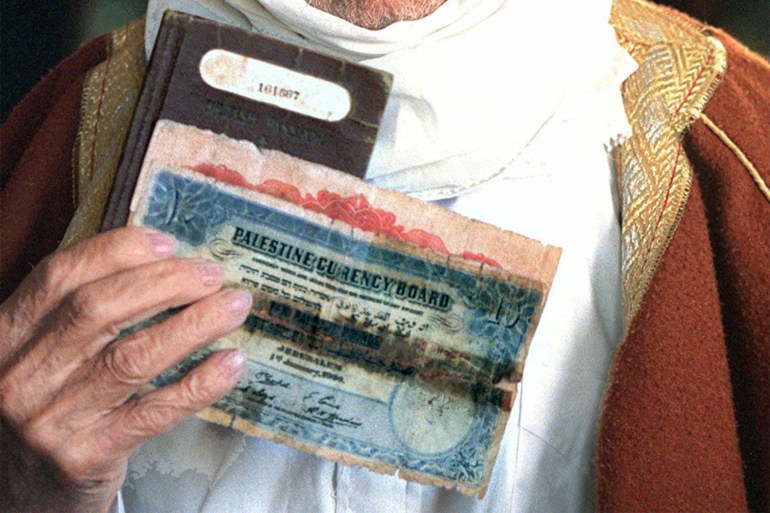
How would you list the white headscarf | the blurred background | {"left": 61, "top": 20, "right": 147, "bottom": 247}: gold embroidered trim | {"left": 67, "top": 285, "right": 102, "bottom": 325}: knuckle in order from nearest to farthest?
1. {"left": 67, "top": 285, "right": 102, "bottom": 325}: knuckle
2. the white headscarf
3. {"left": 61, "top": 20, "right": 147, "bottom": 247}: gold embroidered trim
4. the blurred background

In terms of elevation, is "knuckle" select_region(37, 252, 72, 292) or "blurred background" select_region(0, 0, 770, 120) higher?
"blurred background" select_region(0, 0, 770, 120)

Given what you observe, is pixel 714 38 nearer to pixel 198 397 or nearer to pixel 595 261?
pixel 595 261

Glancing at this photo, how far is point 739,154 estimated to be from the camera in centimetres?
137

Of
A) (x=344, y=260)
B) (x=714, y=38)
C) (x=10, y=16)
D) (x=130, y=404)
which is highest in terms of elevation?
(x=10, y=16)

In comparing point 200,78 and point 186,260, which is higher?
point 200,78

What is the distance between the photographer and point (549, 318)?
1304 millimetres

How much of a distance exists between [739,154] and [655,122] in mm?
121

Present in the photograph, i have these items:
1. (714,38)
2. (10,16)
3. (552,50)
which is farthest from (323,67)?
(10,16)

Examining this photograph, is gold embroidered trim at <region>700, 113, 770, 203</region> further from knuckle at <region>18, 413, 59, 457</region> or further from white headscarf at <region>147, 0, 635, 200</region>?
knuckle at <region>18, 413, 59, 457</region>

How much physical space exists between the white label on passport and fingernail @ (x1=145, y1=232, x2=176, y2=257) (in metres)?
0.18

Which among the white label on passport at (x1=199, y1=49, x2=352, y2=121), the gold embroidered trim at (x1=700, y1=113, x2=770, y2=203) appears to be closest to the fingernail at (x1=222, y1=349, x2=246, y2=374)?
the white label on passport at (x1=199, y1=49, x2=352, y2=121)

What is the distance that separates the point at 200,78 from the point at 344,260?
26cm

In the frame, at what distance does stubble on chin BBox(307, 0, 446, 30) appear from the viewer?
4.23 ft

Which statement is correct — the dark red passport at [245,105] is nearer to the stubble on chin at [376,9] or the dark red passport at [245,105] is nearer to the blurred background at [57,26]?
the stubble on chin at [376,9]
